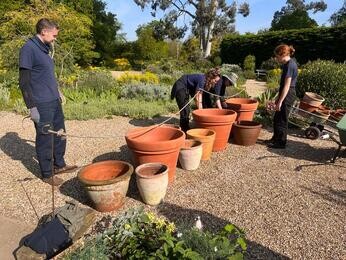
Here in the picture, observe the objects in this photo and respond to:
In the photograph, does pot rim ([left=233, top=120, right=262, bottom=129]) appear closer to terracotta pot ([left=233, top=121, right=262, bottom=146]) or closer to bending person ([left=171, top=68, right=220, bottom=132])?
terracotta pot ([left=233, top=121, right=262, bottom=146])

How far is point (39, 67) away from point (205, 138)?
2.30m

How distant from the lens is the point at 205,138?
4.74 m

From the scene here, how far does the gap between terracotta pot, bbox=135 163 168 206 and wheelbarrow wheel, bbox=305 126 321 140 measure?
314 cm

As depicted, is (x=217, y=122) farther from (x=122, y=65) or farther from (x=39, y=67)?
(x=122, y=65)

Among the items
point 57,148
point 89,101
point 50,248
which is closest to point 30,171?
point 57,148

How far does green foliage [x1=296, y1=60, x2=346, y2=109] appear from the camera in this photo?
7023 millimetres

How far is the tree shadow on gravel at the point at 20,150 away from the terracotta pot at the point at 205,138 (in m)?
2.17

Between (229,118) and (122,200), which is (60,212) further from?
(229,118)

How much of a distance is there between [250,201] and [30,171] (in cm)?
298

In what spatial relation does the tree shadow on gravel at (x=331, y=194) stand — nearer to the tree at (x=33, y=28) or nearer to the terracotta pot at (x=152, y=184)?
the terracotta pot at (x=152, y=184)

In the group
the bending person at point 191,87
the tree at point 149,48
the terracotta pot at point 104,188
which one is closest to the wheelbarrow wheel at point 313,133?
the bending person at point 191,87

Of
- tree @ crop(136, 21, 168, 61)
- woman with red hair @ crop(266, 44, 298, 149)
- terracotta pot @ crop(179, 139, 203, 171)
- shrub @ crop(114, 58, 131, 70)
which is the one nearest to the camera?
terracotta pot @ crop(179, 139, 203, 171)

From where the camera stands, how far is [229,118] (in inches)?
201

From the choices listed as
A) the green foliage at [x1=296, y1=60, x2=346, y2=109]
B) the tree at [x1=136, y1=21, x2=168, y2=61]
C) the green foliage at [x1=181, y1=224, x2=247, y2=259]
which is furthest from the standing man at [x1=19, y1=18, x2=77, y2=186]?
the tree at [x1=136, y1=21, x2=168, y2=61]
